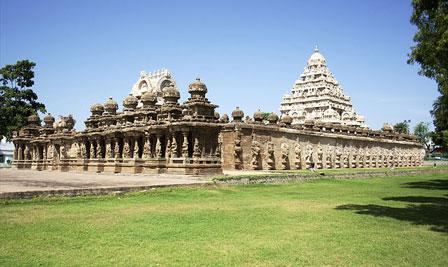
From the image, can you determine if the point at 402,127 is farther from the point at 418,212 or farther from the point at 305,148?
the point at 418,212

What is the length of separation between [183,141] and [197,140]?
1160mm

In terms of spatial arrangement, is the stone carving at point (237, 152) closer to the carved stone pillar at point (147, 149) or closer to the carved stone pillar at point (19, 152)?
the carved stone pillar at point (147, 149)

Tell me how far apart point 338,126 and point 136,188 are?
3365 centimetres

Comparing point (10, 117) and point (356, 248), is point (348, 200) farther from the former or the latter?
point (10, 117)

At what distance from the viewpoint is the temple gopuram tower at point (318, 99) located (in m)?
57.1

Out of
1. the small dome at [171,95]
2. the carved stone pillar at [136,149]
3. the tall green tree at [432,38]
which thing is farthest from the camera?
the carved stone pillar at [136,149]

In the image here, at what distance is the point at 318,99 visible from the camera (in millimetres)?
57812

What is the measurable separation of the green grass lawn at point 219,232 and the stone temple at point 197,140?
11463mm

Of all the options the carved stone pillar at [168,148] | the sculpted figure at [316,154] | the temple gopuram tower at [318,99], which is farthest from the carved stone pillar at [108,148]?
the temple gopuram tower at [318,99]

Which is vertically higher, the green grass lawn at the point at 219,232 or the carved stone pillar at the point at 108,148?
the carved stone pillar at the point at 108,148

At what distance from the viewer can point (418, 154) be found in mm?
62750

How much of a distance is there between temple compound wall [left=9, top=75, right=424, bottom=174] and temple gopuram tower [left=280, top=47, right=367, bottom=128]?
24.5ft

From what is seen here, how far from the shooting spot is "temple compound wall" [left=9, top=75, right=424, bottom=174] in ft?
84.0

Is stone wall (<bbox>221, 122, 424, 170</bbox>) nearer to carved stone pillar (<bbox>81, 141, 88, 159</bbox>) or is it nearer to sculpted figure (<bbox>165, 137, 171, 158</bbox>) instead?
sculpted figure (<bbox>165, 137, 171, 158</bbox>)
